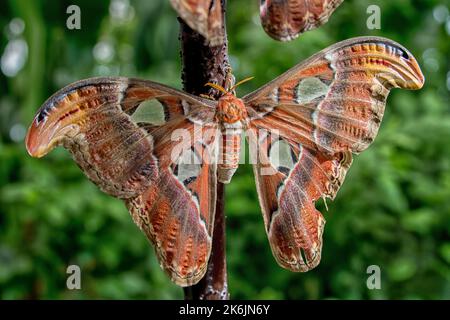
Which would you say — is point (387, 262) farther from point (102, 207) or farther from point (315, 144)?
point (315, 144)

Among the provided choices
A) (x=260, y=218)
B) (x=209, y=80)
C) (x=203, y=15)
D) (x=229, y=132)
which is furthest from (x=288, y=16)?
(x=260, y=218)

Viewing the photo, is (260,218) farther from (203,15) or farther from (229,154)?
(203,15)

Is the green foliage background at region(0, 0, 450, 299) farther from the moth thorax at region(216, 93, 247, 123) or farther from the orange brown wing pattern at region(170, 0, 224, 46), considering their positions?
the orange brown wing pattern at region(170, 0, 224, 46)

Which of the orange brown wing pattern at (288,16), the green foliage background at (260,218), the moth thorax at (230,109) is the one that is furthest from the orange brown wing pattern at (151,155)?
the green foliage background at (260,218)

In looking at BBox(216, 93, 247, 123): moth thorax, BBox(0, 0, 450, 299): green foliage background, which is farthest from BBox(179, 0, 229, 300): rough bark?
BBox(0, 0, 450, 299): green foliage background

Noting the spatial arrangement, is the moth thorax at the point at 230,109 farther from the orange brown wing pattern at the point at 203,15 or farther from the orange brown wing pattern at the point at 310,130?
the orange brown wing pattern at the point at 203,15
